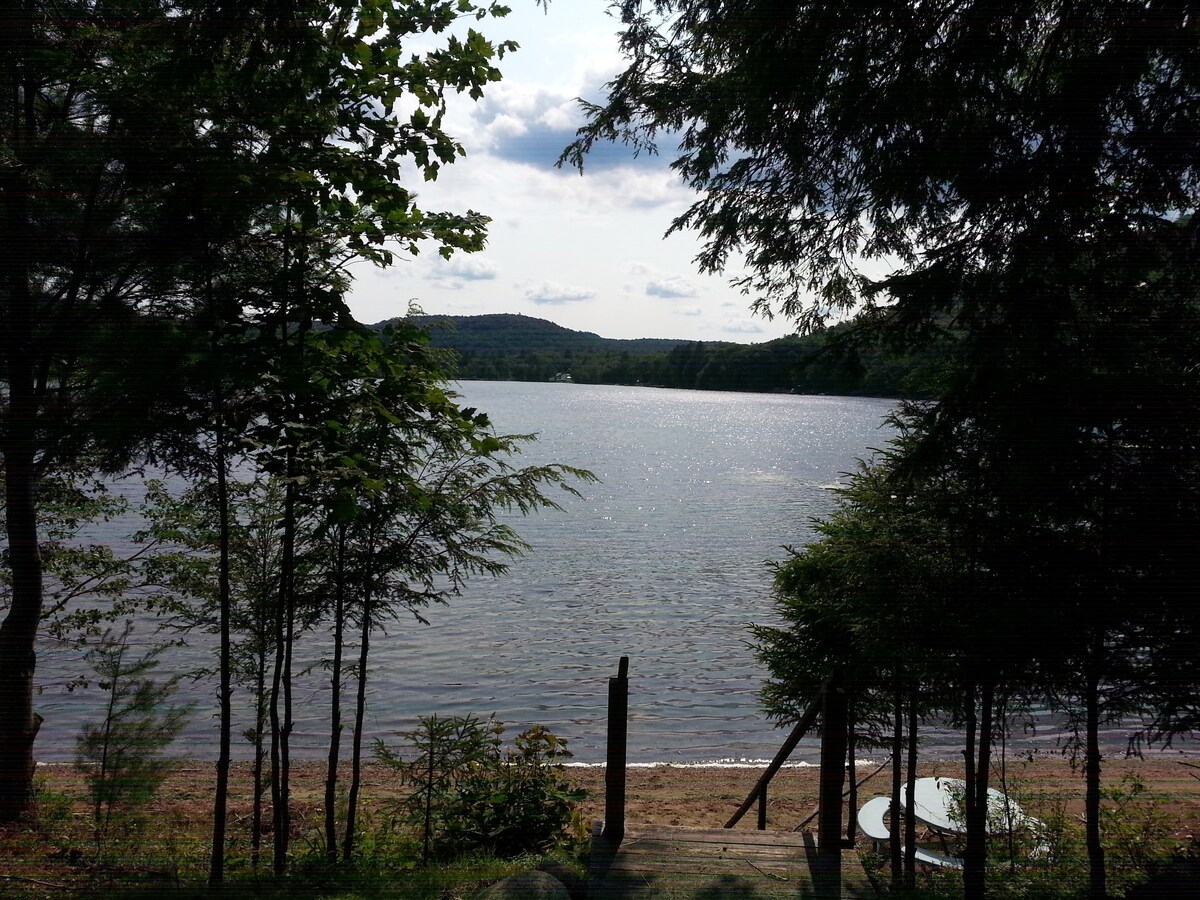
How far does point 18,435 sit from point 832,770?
5.92 meters

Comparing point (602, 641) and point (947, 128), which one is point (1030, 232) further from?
point (602, 641)

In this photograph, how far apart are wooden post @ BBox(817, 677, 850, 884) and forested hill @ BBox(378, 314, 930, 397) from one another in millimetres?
2067

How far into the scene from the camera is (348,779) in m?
11.5

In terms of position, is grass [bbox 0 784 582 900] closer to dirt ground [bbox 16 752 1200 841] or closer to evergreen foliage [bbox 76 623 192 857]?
evergreen foliage [bbox 76 623 192 857]

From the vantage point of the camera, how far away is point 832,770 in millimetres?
4988

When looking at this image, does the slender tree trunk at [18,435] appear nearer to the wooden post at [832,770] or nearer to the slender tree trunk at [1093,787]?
the wooden post at [832,770]

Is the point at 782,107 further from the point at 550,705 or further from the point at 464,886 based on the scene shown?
the point at 550,705

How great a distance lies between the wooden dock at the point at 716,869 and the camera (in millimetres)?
4234

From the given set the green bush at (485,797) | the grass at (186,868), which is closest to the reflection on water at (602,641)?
the green bush at (485,797)

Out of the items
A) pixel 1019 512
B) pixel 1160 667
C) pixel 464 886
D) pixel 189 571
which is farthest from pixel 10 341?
pixel 1160 667

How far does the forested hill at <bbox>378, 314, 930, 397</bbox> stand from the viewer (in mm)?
5465

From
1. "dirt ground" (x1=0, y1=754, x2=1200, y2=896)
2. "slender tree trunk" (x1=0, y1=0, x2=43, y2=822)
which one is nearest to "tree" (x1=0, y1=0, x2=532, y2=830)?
"slender tree trunk" (x1=0, y1=0, x2=43, y2=822)

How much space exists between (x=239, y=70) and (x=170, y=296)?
152 centimetres

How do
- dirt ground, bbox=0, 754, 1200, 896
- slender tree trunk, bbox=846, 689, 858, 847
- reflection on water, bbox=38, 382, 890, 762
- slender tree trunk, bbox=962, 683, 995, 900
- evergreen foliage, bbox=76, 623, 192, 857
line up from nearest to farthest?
slender tree trunk, bbox=962, 683, 995, 900 < dirt ground, bbox=0, 754, 1200, 896 < slender tree trunk, bbox=846, 689, 858, 847 < evergreen foliage, bbox=76, 623, 192, 857 < reflection on water, bbox=38, 382, 890, 762
